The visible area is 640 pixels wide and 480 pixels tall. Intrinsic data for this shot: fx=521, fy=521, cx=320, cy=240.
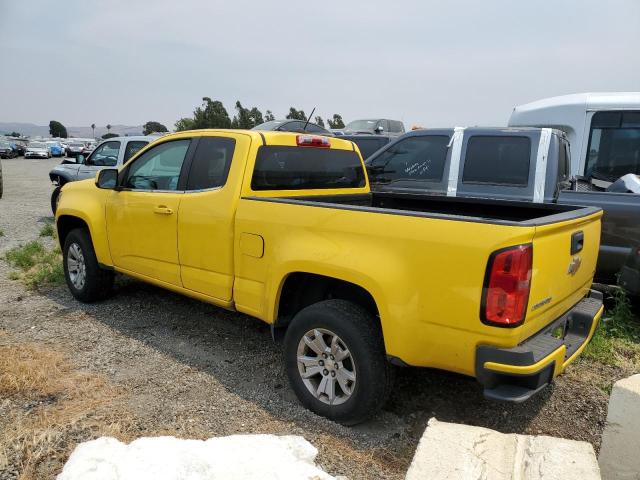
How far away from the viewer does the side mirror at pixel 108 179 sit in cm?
488

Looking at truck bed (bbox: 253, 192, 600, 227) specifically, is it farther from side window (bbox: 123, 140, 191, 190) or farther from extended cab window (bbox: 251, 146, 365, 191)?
side window (bbox: 123, 140, 191, 190)

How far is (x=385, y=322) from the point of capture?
9.32 ft

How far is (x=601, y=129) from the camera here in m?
7.88

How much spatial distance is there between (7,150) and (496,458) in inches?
1837

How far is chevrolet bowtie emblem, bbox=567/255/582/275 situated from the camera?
2.99 m

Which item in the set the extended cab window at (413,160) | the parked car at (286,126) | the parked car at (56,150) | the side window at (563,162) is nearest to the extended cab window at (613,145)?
the side window at (563,162)

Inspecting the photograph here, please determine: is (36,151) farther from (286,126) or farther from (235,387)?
(235,387)

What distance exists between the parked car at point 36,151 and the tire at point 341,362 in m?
45.2

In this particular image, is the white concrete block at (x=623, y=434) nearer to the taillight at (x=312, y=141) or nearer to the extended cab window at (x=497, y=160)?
the taillight at (x=312, y=141)

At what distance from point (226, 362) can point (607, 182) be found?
21.5ft

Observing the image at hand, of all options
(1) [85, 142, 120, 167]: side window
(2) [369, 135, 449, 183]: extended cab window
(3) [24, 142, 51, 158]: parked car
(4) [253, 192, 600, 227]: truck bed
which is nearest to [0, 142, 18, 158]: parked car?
(3) [24, 142, 51, 158]: parked car

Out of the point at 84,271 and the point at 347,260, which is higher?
the point at 347,260

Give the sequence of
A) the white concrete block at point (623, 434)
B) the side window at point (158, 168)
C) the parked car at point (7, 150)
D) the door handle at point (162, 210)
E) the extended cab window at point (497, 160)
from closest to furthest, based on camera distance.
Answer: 1. the white concrete block at point (623, 434)
2. the door handle at point (162, 210)
3. the side window at point (158, 168)
4. the extended cab window at point (497, 160)
5. the parked car at point (7, 150)

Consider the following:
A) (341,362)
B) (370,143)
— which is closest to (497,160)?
(341,362)
